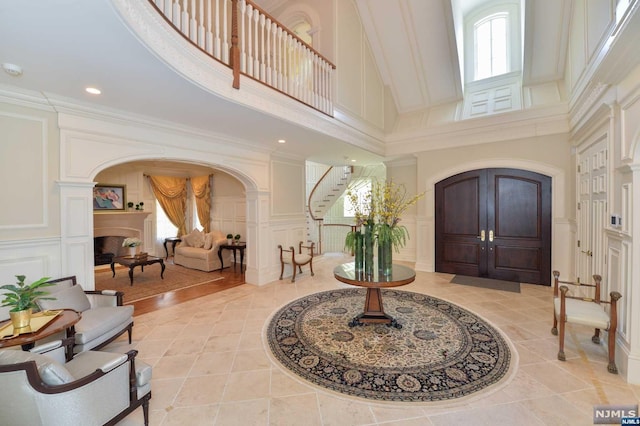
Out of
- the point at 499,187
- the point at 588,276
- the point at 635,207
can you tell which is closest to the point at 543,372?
the point at 635,207

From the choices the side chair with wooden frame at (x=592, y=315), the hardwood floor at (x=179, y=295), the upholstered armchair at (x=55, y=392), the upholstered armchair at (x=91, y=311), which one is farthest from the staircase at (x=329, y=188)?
the upholstered armchair at (x=55, y=392)

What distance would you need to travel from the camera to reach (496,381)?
92.3 inches

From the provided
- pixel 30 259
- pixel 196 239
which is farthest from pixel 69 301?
pixel 196 239

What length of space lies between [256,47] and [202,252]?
5086 millimetres

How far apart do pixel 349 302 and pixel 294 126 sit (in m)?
3.00

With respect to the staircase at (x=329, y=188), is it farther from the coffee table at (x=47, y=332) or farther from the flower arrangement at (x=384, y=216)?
the coffee table at (x=47, y=332)

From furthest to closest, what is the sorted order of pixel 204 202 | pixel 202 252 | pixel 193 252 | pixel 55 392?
pixel 204 202 < pixel 193 252 < pixel 202 252 < pixel 55 392

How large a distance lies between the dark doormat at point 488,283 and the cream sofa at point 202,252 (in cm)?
565

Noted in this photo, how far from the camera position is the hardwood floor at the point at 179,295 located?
4234 millimetres

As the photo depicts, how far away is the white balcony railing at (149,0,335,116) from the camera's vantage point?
2.77 meters

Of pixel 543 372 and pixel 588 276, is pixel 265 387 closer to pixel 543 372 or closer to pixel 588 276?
pixel 543 372

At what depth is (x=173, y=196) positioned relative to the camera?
8.77 m

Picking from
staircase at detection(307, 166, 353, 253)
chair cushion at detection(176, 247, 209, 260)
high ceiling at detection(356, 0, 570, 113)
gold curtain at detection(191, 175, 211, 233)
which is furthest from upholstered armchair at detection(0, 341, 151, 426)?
staircase at detection(307, 166, 353, 253)

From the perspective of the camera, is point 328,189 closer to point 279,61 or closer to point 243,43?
point 279,61
